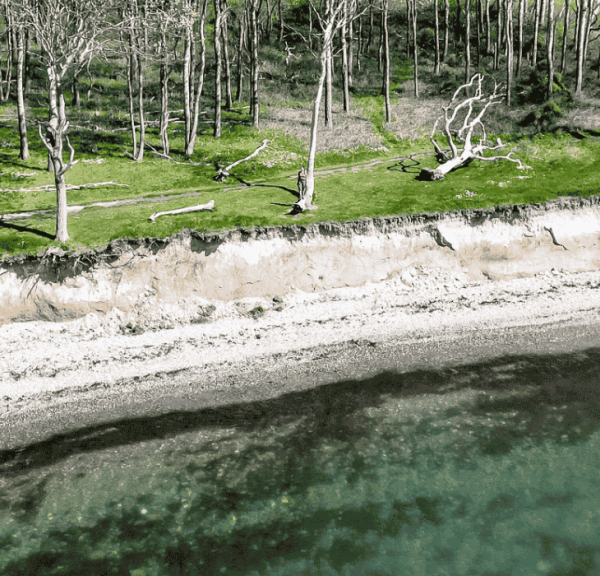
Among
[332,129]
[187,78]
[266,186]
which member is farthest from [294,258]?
[332,129]

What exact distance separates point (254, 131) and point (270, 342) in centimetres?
2672

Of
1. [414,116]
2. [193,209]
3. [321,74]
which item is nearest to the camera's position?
[321,74]

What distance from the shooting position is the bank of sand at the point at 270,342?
52.7 ft

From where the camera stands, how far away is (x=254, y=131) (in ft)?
134

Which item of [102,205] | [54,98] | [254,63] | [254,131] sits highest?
[254,63]

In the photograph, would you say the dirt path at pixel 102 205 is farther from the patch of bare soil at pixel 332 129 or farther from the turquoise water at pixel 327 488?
the turquoise water at pixel 327 488

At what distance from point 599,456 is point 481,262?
11136 millimetres

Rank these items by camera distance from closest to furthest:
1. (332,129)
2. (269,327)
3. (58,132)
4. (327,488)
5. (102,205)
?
(327,488) < (269,327) < (58,132) < (102,205) < (332,129)

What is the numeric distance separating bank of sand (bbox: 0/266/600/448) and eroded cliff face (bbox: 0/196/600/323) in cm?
60

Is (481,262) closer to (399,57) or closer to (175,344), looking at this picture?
(175,344)

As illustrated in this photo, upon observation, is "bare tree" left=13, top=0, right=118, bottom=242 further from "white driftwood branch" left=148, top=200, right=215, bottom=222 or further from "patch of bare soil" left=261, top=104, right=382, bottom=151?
"patch of bare soil" left=261, top=104, right=382, bottom=151

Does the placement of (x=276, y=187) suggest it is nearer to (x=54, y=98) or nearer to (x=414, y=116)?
(x=54, y=98)

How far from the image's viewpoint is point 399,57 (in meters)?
63.4

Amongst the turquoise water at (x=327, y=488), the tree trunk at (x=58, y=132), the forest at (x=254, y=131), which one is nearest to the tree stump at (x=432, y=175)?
the forest at (x=254, y=131)
